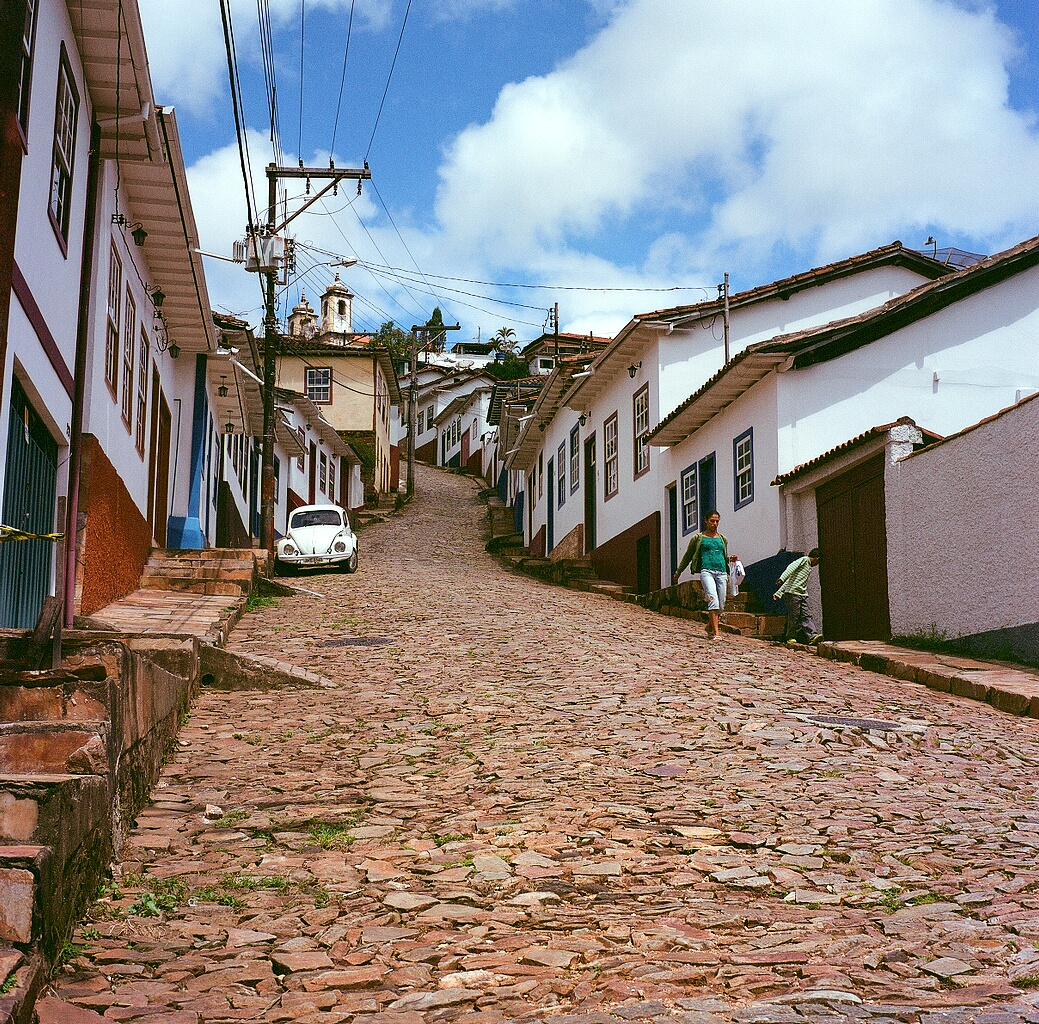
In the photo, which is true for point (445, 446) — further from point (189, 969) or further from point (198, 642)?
point (189, 969)

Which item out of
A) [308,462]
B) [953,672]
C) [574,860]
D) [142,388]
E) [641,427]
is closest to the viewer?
[574,860]

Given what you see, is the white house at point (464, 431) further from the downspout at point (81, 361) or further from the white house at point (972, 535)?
the downspout at point (81, 361)

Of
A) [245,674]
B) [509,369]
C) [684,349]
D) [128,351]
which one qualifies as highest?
[509,369]

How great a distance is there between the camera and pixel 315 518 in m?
26.5

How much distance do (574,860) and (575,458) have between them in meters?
25.9

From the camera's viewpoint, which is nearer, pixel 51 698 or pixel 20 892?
pixel 20 892

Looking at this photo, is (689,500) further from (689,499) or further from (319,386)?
(319,386)

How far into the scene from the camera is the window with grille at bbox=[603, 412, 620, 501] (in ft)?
90.2

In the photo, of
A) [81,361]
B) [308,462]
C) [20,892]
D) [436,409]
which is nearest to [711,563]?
[81,361]

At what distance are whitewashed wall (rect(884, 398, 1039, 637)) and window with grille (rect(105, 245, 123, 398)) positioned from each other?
9.58m

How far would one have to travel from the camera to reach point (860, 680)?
1260 cm

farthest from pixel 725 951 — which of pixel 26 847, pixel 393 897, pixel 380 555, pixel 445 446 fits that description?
pixel 445 446

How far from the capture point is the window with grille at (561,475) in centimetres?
3312

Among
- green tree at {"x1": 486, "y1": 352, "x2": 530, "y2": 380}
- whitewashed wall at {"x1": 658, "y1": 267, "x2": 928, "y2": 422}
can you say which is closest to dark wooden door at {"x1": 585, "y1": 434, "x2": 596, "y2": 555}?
whitewashed wall at {"x1": 658, "y1": 267, "x2": 928, "y2": 422}
